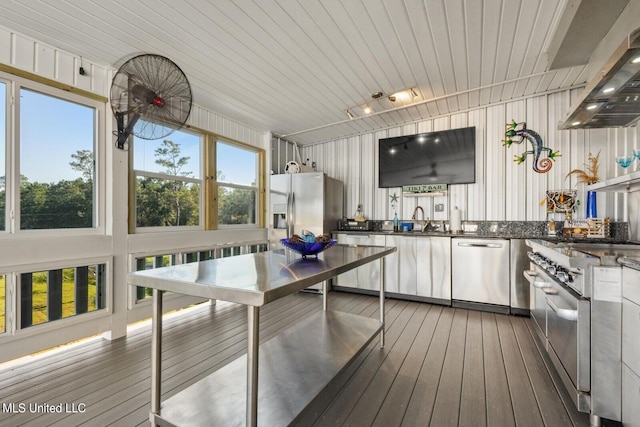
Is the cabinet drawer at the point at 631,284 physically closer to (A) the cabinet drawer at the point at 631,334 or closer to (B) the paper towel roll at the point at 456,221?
(A) the cabinet drawer at the point at 631,334

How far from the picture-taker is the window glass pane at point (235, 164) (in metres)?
4.14

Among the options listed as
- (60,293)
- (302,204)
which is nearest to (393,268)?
(302,204)

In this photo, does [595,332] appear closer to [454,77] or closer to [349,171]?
[454,77]

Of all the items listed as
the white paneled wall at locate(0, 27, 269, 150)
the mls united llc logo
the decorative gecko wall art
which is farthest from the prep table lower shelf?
the decorative gecko wall art

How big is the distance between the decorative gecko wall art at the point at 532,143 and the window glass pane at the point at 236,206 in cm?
394

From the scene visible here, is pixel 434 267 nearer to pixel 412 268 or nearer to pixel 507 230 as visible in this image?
pixel 412 268

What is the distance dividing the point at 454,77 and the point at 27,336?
4742mm

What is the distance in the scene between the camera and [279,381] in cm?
163

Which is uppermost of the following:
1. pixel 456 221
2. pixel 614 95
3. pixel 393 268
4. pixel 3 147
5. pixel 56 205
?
pixel 614 95

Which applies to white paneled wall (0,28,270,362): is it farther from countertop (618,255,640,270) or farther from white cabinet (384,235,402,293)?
countertop (618,255,640,270)

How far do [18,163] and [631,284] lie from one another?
4.25 metres

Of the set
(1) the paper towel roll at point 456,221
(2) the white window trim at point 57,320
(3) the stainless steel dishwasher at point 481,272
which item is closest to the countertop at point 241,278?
(2) the white window trim at point 57,320

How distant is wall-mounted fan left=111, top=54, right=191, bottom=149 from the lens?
1.98 meters

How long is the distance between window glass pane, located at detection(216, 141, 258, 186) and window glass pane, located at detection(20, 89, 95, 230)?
158cm
